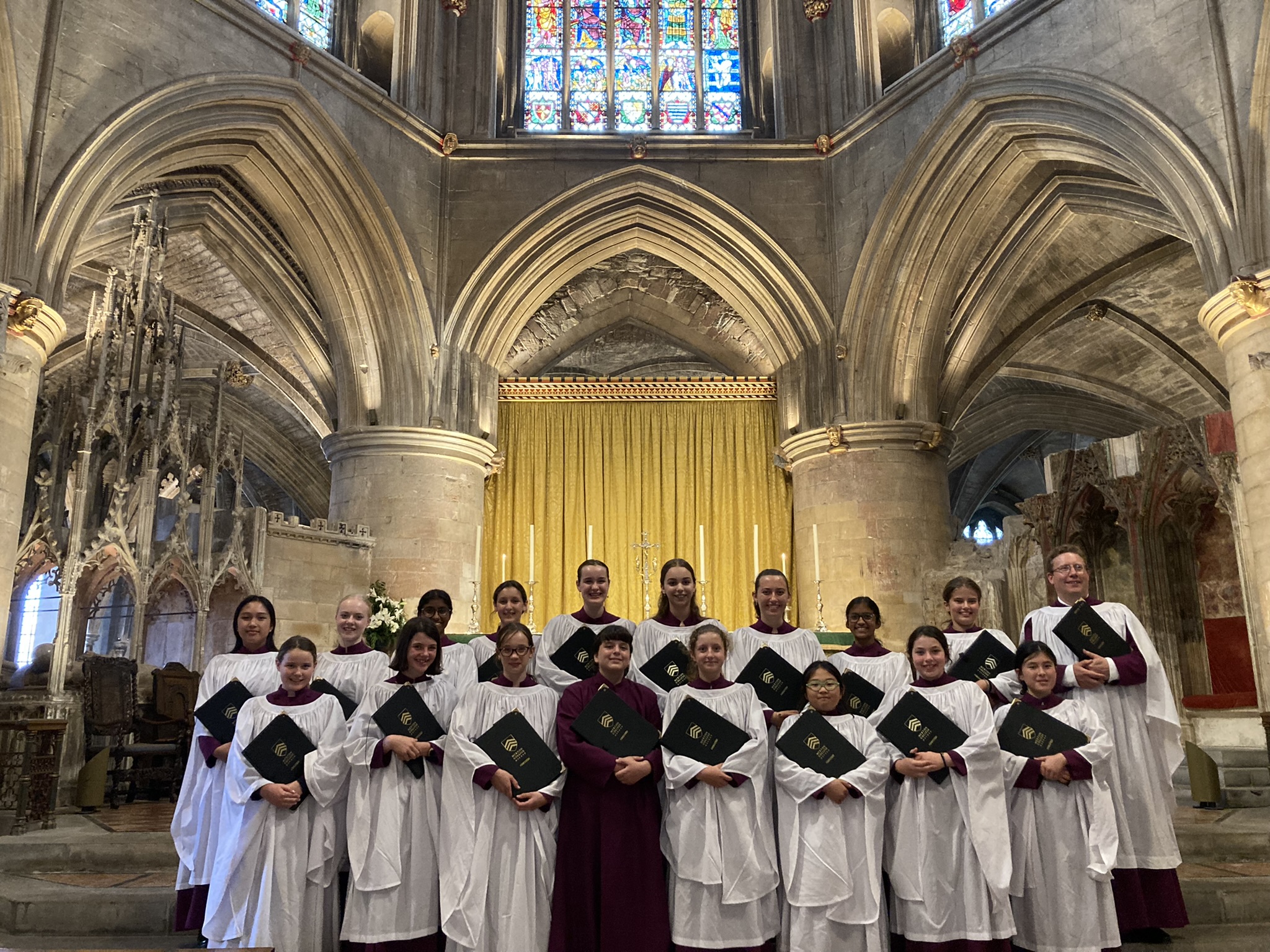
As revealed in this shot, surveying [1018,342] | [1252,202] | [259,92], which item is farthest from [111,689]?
[1018,342]

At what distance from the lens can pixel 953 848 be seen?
416cm

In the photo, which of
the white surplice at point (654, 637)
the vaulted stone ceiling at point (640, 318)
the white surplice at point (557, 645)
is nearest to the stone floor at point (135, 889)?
the white surplice at point (557, 645)

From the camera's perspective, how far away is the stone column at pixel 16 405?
8.27 metres

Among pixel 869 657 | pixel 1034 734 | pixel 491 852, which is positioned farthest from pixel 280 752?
pixel 1034 734

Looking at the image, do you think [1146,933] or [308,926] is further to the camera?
[1146,933]

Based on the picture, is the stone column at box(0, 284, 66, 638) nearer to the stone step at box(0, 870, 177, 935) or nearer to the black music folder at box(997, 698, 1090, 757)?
the stone step at box(0, 870, 177, 935)

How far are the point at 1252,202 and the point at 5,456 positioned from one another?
10.1m

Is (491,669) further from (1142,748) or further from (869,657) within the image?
(1142,748)

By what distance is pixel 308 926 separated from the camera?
4.33 m

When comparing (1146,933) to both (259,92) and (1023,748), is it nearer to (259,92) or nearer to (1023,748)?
(1023,748)

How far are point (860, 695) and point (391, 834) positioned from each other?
1995 millimetres

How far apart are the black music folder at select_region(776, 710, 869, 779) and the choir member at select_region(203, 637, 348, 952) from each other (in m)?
1.79

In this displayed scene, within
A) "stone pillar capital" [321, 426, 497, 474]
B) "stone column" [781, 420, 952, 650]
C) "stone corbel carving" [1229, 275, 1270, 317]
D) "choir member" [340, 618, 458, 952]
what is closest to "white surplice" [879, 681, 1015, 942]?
"choir member" [340, 618, 458, 952]

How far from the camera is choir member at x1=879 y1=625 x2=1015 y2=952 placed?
4.09 metres
